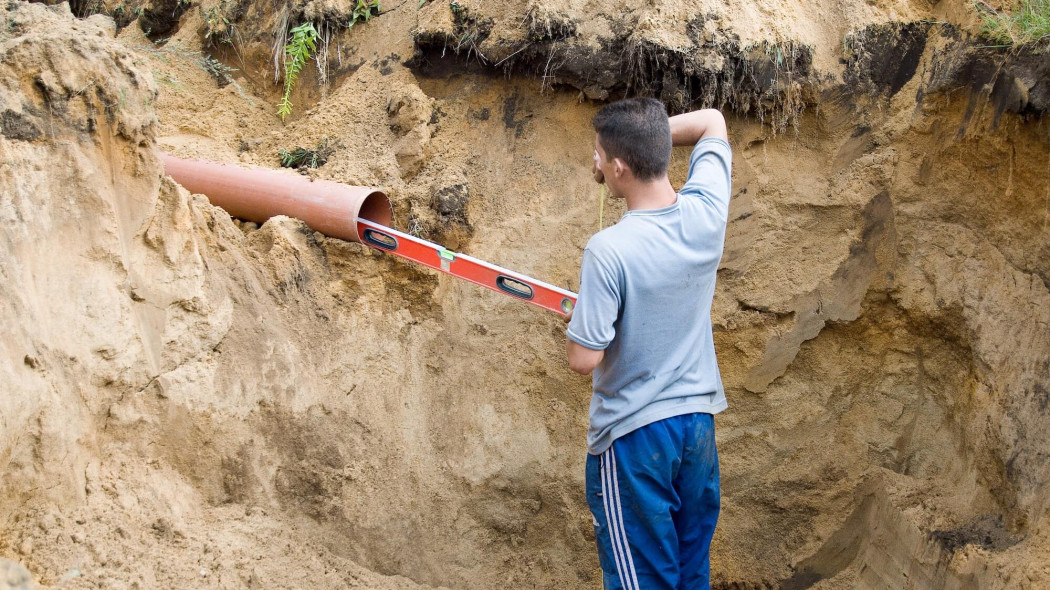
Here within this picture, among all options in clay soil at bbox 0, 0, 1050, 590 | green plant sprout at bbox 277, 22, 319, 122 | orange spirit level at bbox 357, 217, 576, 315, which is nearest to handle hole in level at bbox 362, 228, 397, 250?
orange spirit level at bbox 357, 217, 576, 315

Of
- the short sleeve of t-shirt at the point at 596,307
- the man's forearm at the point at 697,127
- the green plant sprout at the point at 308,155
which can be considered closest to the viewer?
the short sleeve of t-shirt at the point at 596,307

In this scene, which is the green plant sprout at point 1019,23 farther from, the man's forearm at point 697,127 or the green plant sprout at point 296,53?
the green plant sprout at point 296,53

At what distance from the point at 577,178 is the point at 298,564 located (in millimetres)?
2291

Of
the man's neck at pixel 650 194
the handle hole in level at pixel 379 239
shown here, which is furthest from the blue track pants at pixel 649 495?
the handle hole in level at pixel 379 239

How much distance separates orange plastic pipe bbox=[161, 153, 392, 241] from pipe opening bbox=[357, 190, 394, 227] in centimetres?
12

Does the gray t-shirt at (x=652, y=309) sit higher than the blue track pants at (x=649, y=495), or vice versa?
the gray t-shirt at (x=652, y=309)

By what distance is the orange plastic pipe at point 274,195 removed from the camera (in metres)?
3.84

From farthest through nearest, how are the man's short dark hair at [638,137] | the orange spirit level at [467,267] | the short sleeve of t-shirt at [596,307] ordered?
the orange spirit level at [467,267]
the man's short dark hair at [638,137]
the short sleeve of t-shirt at [596,307]

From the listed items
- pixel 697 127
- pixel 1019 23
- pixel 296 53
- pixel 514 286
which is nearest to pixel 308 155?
pixel 296 53

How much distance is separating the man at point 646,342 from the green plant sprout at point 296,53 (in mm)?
2624

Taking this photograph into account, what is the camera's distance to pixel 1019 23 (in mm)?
3705

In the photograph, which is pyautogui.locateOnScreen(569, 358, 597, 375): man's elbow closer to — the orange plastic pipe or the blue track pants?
the blue track pants

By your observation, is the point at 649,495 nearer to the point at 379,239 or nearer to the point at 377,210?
the point at 379,239

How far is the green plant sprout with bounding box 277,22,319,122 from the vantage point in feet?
15.6
